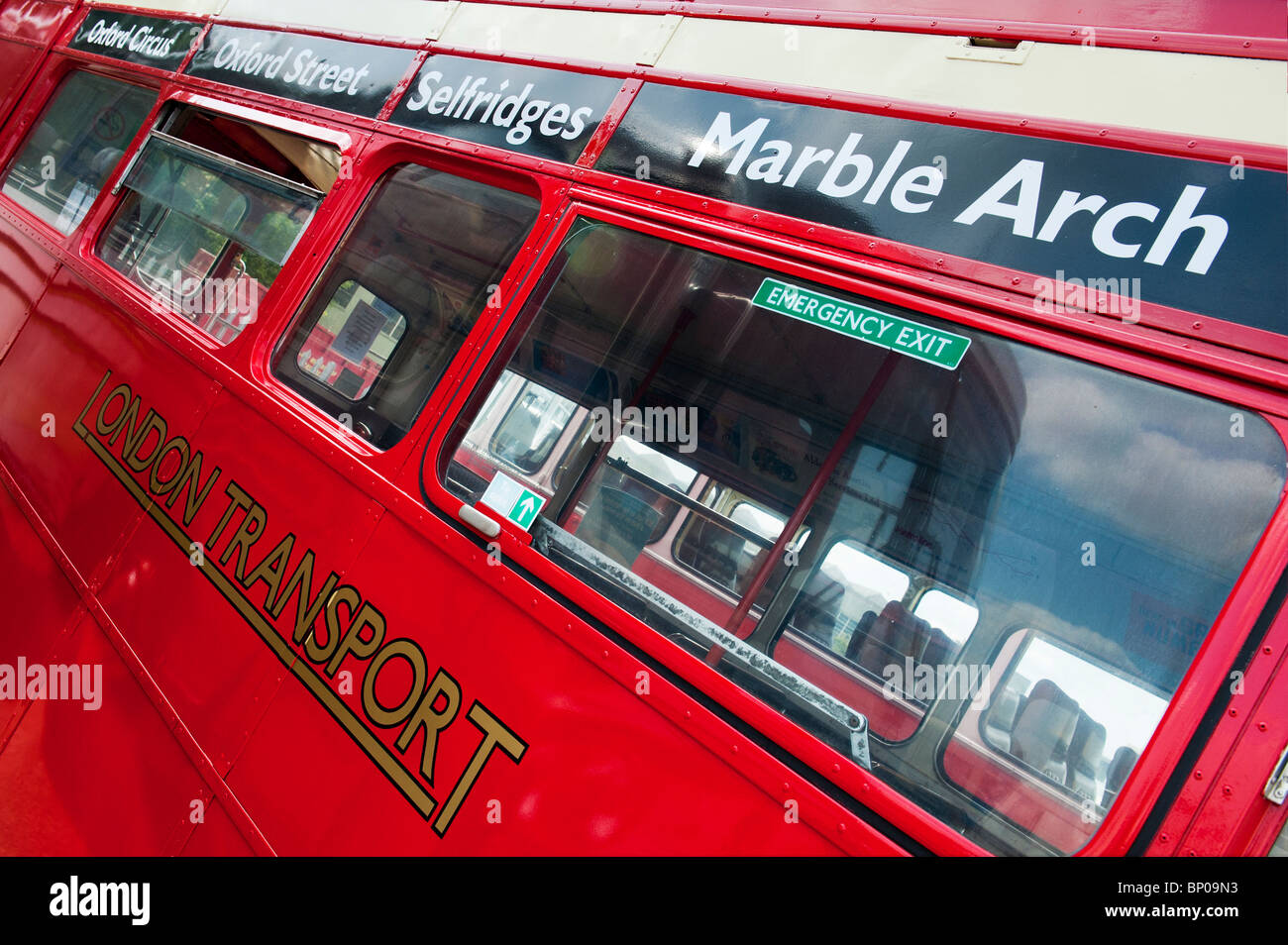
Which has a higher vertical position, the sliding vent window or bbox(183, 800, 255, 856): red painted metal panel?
A: the sliding vent window

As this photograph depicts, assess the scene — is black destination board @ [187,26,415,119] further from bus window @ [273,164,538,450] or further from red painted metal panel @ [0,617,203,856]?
red painted metal panel @ [0,617,203,856]

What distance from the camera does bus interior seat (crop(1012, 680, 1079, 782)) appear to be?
1.43m

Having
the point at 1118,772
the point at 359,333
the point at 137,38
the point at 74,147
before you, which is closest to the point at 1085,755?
the point at 1118,772

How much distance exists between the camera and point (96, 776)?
2713 millimetres

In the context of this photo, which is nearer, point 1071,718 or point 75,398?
point 1071,718

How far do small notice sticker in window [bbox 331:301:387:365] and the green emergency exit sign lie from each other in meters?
1.35

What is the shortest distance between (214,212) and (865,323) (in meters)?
2.79

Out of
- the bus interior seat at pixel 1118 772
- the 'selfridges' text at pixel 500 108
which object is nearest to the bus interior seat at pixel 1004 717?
the bus interior seat at pixel 1118 772

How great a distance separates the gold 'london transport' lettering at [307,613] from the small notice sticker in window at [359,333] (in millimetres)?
515

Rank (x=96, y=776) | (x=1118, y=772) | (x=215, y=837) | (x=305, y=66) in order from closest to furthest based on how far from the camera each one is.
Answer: (x=1118, y=772), (x=215, y=837), (x=96, y=776), (x=305, y=66)

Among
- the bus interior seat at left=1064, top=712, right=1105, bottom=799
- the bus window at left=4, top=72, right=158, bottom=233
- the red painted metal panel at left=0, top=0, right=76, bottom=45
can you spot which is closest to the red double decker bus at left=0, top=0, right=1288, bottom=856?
the bus interior seat at left=1064, top=712, right=1105, bottom=799

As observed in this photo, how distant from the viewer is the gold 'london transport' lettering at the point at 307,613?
1974 mm

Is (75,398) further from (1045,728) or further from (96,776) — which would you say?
(1045,728)

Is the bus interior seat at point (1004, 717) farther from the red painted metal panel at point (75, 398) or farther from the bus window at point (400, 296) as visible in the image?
the red painted metal panel at point (75, 398)
